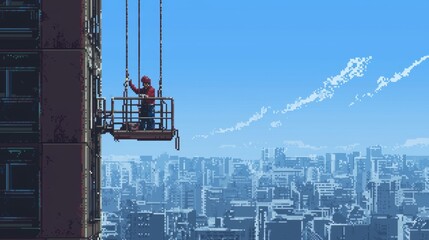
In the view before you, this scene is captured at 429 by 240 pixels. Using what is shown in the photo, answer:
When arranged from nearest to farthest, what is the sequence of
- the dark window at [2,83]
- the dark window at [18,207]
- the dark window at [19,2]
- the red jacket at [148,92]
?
the dark window at [2,83]
the dark window at [18,207]
the dark window at [19,2]
the red jacket at [148,92]

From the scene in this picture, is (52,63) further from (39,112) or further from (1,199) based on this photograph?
(1,199)

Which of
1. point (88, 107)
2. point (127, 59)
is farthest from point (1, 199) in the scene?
point (127, 59)

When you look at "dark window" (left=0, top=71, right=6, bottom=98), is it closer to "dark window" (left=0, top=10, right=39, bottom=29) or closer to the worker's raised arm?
"dark window" (left=0, top=10, right=39, bottom=29)

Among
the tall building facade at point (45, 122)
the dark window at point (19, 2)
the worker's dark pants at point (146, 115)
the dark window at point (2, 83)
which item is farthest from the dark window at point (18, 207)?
the dark window at point (19, 2)

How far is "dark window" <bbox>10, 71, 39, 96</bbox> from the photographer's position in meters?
26.5

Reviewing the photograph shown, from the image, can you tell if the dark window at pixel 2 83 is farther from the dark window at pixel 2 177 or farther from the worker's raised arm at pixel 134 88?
the worker's raised arm at pixel 134 88

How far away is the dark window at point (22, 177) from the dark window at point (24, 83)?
6.05 ft

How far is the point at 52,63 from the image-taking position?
26.7m

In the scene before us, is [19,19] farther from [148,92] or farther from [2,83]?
[148,92]

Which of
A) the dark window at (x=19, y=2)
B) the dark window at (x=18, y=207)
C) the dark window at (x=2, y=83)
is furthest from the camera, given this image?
the dark window at (x=19, y=2)

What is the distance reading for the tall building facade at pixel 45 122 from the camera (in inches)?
1043

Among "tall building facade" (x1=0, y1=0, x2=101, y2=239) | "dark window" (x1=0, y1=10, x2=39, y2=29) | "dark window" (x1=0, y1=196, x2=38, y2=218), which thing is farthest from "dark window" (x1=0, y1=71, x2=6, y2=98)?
"dark window" (x1=0, y1=196, x2=38, y2=218)

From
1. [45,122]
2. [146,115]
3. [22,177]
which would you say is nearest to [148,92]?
[146,115]

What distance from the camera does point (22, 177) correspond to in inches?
1059
